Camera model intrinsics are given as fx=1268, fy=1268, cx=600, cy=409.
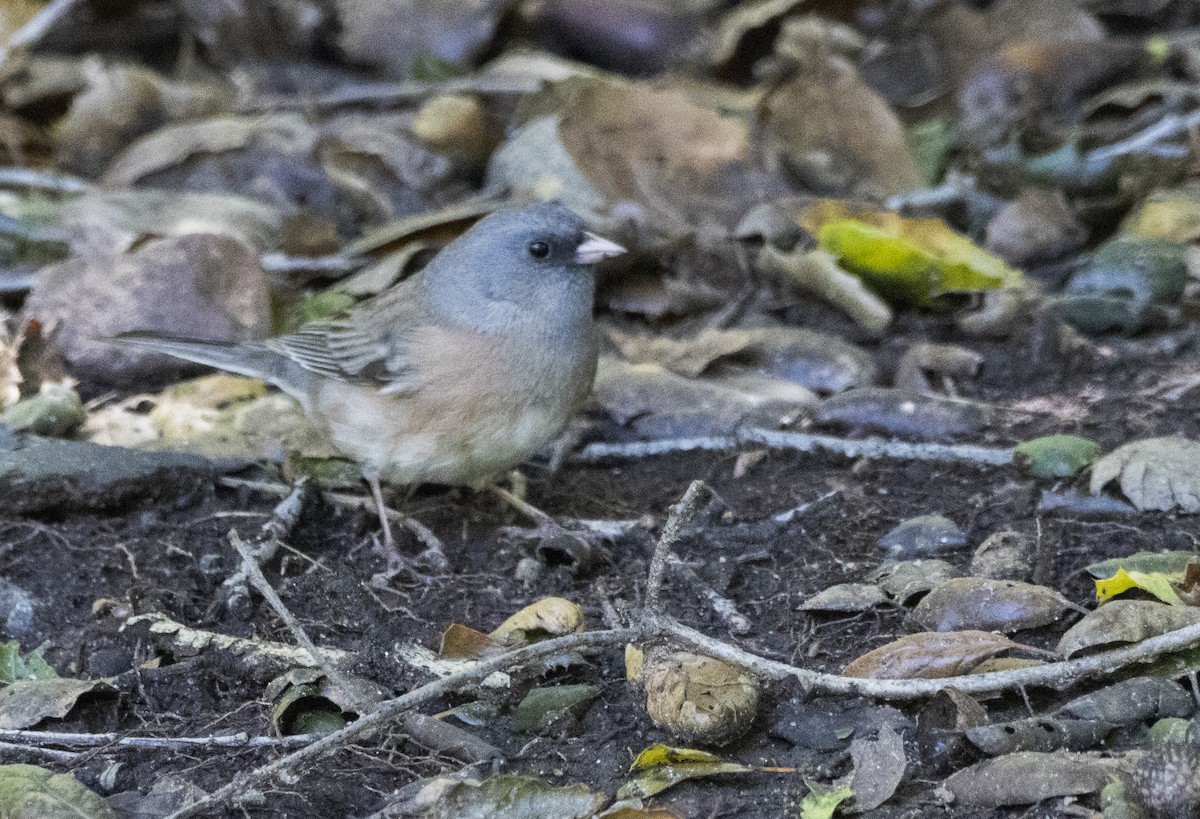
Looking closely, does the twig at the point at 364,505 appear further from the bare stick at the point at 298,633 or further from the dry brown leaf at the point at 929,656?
the dry brown leaf at the point at 929,656

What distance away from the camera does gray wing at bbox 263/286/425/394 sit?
3.28 meters

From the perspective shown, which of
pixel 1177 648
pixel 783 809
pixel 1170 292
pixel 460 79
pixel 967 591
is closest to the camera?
pixel 783 809

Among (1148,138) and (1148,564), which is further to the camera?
(1148,138)

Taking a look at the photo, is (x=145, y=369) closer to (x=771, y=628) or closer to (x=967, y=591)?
(x=771, y=628)

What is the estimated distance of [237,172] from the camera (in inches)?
190

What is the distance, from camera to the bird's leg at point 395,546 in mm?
2924

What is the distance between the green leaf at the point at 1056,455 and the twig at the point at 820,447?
0.06 metres

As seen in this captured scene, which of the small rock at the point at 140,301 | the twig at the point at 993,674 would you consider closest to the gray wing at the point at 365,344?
the small rock at the point at 140,301

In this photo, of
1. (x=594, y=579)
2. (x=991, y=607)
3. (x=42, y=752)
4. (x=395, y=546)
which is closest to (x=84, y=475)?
(x=395, y=546)

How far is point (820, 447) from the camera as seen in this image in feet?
10.7

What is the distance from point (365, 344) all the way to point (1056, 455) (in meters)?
1.78

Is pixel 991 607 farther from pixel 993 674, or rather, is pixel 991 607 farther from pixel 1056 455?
pixel 1056 455

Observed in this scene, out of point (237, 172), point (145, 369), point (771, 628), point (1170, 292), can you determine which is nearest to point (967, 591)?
point (771, 628)

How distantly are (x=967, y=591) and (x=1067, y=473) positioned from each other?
0.66m
